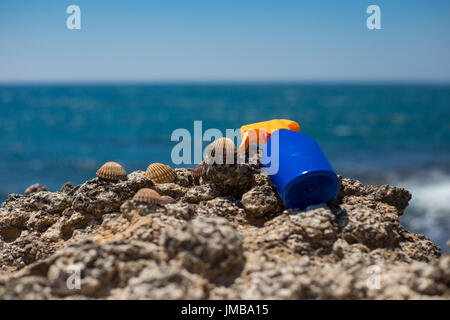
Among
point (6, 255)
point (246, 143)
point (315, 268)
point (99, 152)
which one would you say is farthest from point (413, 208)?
point (99, 152)

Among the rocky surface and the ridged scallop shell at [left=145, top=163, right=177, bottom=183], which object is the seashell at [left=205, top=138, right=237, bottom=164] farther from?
the ridged scallop shell at [left=145, top=163, right=177, bottom=183]

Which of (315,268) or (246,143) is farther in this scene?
(246,143)

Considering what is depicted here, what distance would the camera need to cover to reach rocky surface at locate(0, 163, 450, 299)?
286 centimetres

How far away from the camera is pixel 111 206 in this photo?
13.7ft

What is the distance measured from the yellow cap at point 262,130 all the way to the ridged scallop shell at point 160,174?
2.75 ft

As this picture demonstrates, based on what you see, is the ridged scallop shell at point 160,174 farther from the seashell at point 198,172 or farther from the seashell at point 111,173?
the seashell at point 111,173

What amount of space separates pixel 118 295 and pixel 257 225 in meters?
1.48

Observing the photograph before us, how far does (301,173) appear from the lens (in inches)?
136

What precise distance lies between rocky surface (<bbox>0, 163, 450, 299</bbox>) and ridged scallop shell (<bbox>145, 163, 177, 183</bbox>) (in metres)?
0.10

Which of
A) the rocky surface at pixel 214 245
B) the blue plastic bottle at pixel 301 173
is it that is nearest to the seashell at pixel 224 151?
the rocky surface at pixel 214 245

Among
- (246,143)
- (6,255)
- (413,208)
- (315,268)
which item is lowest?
(413,208)

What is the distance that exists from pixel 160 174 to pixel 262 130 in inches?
48.1

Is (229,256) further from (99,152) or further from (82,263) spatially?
(99,152)

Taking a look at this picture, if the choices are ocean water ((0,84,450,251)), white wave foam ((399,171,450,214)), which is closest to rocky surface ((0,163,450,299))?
ocean water ((0,84,450,251))
